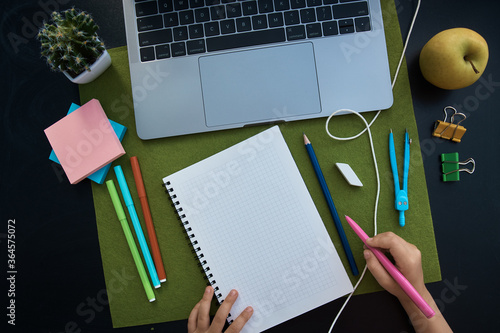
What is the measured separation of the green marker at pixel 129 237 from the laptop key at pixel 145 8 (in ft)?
1.26

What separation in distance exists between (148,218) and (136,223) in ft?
0.11

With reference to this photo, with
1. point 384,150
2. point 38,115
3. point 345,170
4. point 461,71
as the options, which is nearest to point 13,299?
point 38,115

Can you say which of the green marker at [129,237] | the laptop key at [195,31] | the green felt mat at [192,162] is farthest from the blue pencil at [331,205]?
the green marker at [129,237]

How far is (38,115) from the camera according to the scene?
2.85 feet

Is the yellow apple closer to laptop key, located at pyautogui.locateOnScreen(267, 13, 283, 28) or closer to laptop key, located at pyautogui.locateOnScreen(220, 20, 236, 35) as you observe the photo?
laptop key, located at pyautogui.locateOnScreen(267, 13, 283, 28)

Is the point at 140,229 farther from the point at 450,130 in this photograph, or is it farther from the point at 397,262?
the point at 450,130

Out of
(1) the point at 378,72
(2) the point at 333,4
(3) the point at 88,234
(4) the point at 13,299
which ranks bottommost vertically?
(4) the point at 13,299

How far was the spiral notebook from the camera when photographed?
31.1 inches

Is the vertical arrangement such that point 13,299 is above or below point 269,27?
below

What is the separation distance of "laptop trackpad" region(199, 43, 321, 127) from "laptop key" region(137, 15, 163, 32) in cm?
13

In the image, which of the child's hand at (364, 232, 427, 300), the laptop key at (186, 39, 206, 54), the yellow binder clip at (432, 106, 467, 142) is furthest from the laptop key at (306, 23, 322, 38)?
the child's hand at (364, 232, 427, 300)

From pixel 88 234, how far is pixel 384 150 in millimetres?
717

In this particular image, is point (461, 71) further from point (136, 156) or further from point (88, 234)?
point (88, 234)

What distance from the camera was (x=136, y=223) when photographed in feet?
2.70
